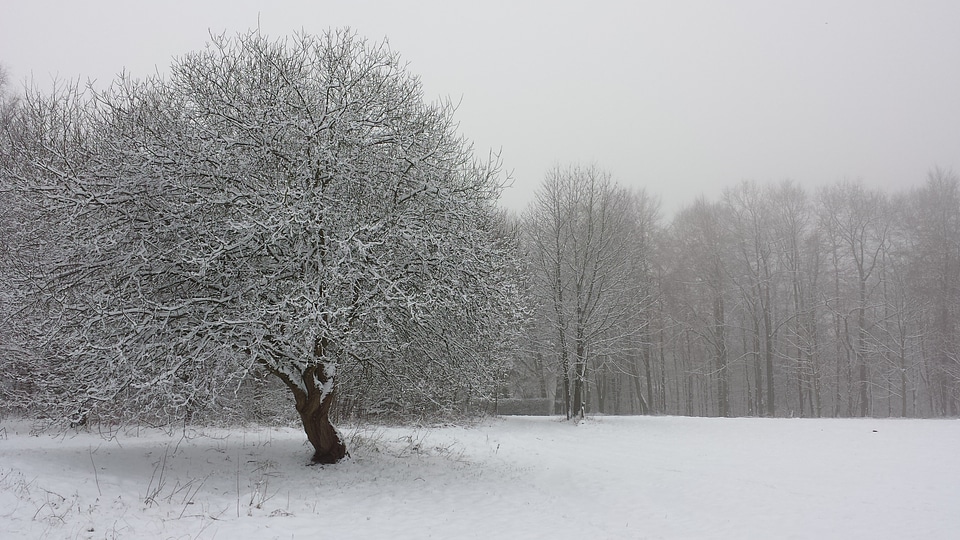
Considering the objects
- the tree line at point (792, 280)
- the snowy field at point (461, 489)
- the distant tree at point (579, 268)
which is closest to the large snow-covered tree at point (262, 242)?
the snowy field at point (461, 489)

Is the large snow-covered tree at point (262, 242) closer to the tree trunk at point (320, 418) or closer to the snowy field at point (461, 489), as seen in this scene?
the tree trunk at point (320, 418)

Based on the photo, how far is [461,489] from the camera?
10.2 metres

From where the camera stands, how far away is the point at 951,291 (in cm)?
2872

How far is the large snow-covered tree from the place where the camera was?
8.71 m

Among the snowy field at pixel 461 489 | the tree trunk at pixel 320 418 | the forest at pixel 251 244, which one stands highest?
the forest at pixel 251 244

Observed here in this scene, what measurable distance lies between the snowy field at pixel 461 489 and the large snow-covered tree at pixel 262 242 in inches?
47.6

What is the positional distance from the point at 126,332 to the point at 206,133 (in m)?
3.51

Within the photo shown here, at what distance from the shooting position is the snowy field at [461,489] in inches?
291

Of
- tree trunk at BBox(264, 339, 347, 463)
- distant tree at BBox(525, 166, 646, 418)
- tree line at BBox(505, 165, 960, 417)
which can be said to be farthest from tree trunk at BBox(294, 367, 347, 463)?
tree line at BBox(505, 165, 960, 417)

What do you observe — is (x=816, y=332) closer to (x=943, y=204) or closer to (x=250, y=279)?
(x=943, y=204)

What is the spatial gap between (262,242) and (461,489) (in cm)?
564

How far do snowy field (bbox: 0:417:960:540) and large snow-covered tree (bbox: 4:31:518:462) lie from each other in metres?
1.21

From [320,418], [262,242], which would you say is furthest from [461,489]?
[262,242]

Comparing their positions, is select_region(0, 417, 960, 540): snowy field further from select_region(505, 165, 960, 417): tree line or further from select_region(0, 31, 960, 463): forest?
select_region(505, 165, 960, 417): tree line
